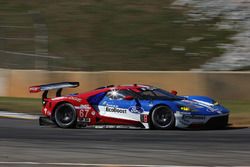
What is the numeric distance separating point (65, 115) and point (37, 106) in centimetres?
541

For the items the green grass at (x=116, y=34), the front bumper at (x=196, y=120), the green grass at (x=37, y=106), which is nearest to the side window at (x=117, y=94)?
the front bumper at (x=196, y=120)

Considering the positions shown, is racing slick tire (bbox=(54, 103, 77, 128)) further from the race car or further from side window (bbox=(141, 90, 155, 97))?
side window (bbox=(141, 90, 155, 97))

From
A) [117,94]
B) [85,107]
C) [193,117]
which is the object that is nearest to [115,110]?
[117,94]

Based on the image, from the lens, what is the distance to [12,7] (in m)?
33.1

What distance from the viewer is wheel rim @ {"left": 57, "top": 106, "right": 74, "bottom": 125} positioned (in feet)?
52.4

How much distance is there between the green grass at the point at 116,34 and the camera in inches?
1037

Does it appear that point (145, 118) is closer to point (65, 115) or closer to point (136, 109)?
point (136, 109)

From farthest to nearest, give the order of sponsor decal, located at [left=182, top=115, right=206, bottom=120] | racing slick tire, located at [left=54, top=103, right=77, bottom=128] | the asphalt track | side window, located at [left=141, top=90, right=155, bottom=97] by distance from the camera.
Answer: racing slick tire, located at [left=54, top=103, right=77, bottom=128]
side window, located at [left=141, top=90, right=155, bottom=97]
sponsor decal, located at [left=182, top=115, right=206, bottom=120]
the asphalt track

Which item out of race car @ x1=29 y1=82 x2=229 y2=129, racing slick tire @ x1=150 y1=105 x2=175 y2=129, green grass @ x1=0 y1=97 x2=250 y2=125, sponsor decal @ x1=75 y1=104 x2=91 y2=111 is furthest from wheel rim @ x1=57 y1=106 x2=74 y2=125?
green grass @ x1=0 y1=97 x2=250 y2=125

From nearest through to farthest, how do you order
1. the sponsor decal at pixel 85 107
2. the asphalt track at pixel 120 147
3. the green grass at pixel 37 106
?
the asphalt track at pixel 120 147
the sponsor decal at pixel 85 107
the green grass at pixel 37 106

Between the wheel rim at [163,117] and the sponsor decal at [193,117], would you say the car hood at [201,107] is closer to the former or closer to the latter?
the sponsor decal at [193,117]

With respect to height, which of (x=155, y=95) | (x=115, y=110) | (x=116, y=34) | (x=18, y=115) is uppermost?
(x=116, y=34)

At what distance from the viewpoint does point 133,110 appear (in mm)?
15266

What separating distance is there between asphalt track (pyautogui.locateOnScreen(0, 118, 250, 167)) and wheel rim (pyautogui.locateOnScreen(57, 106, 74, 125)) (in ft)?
1.21
